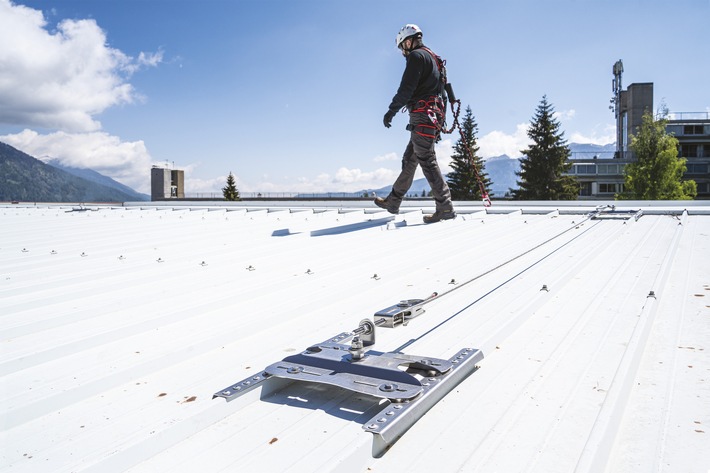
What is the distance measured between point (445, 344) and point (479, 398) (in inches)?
17.0

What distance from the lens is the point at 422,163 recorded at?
230 inches

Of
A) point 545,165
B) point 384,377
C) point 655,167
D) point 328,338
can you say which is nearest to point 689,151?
point 655,167

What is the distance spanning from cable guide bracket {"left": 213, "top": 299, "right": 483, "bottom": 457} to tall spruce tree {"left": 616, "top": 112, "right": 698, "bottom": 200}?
51.8m

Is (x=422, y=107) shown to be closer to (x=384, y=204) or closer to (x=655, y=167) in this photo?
(x=384, y=204)

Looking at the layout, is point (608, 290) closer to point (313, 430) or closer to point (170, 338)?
point (313, 430)

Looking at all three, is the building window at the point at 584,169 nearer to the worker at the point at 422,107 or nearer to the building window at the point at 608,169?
the building window at the point at 608,169

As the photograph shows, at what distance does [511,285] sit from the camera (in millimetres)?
2705

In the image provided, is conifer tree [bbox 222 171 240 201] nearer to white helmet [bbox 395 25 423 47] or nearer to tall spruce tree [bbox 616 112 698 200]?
tall spruce tree [bbox 616 112 698 200]

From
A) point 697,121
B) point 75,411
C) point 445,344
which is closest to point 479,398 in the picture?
point 445,344

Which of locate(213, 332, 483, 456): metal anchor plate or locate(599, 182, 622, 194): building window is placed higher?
locate(599, 182, 622, 194): building window

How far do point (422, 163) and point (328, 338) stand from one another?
13.9 feet

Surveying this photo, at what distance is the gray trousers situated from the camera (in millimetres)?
5688

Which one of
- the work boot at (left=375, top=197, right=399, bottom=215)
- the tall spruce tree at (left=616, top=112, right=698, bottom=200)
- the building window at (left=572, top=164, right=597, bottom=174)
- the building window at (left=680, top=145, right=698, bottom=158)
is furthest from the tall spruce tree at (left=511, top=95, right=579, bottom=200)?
the work boot at (left=375, top=197, right=399, bottom=215)

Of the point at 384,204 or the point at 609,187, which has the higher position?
the point at 609,187
